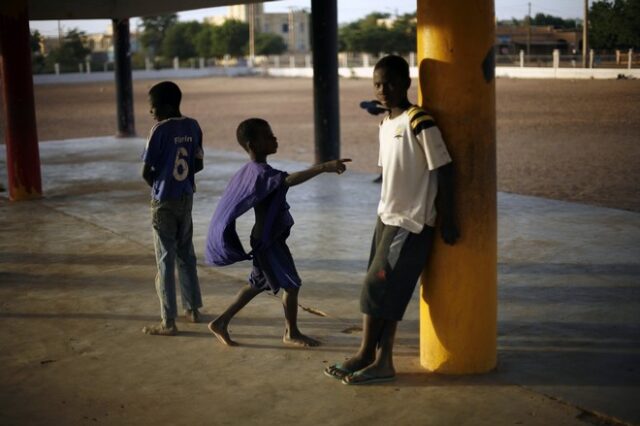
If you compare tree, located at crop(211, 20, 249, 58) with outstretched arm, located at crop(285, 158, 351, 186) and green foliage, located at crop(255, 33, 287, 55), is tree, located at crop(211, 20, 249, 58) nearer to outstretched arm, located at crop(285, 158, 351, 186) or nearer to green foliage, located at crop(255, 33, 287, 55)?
green foliage, located at crop(255, 33, 287, 55)

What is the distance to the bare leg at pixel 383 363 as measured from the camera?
426 cm

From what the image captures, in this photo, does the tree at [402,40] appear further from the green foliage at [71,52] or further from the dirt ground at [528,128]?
the dirt ground at [528,128]

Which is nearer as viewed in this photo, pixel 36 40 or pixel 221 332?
pixel 221 332

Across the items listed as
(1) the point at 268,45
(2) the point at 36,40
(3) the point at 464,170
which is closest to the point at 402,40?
(1) the point at 268,45

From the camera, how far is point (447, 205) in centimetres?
414

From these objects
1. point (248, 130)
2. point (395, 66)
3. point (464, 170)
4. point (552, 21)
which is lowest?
point (464, 170)

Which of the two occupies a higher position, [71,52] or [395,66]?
[71,52]

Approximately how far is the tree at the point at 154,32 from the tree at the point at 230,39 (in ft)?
20.4

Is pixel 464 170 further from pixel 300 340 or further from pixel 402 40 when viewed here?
pixel 402 40

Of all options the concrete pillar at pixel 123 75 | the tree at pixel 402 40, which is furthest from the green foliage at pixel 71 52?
the concrete pillar at pixel 123 75

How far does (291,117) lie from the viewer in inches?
998

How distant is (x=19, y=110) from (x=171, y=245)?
6428mm

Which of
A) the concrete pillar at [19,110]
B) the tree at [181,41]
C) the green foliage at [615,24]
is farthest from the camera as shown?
the tree at [181,41]

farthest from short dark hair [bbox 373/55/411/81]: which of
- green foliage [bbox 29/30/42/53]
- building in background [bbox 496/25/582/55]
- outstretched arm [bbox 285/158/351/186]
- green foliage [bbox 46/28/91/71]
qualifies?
green foliage [bbox 46/28/91/71]
